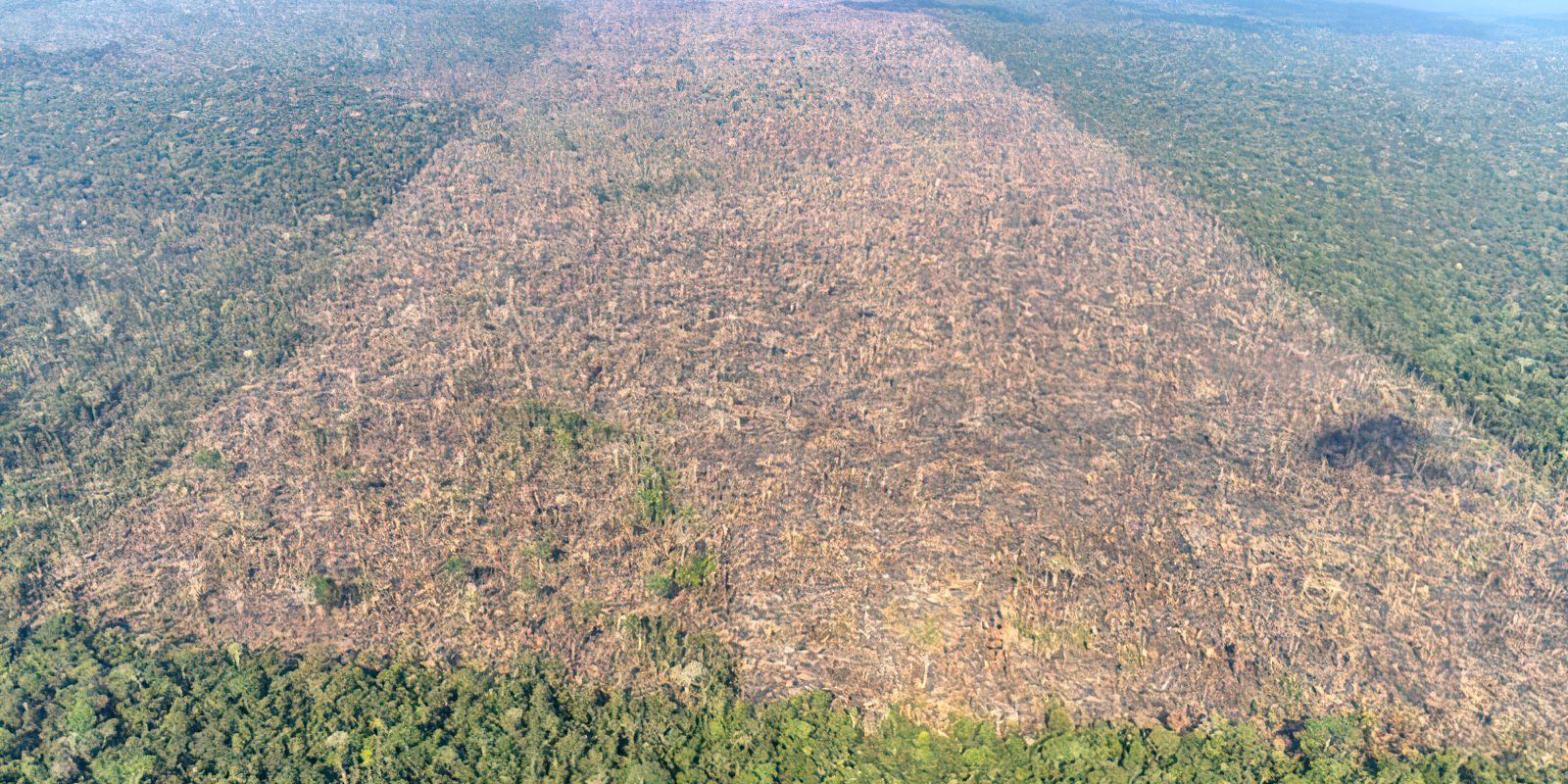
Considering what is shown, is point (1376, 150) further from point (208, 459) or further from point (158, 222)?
point (158, 222)

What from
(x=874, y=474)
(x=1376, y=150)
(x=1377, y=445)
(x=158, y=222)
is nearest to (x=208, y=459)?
(x=874, y=474)

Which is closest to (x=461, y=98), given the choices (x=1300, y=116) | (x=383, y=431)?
(x=383, y=431)

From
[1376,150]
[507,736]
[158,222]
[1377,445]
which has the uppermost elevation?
[1376,150]

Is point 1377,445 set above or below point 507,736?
above

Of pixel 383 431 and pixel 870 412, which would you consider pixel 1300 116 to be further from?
pixel 383 431

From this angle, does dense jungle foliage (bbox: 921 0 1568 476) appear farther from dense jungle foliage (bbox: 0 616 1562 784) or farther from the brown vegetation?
dense jungle foliage (bbox: 0 616 1562 784)

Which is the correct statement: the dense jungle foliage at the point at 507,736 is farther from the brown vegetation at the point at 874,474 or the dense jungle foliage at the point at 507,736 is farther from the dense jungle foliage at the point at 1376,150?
the dense jungle foliage at the point at 1376,150

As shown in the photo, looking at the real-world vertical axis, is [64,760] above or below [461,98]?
below
